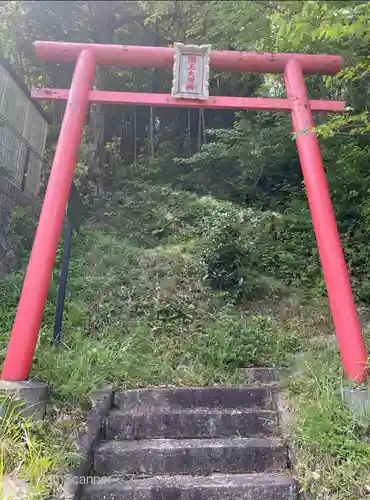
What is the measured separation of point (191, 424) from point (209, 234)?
177 inches

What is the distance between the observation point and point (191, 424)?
4562mm

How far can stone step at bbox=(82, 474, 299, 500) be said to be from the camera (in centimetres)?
367

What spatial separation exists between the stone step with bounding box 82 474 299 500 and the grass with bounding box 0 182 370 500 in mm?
201

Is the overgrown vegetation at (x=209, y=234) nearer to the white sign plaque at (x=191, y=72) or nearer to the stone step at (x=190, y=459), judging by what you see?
the stone step at (x=190, y=459)

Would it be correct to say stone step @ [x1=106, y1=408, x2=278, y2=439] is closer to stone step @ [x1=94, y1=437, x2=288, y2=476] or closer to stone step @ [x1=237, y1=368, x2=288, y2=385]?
stone step @ [x1=94, y1=437, x2=288, y2=476]

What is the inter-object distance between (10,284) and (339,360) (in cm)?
513

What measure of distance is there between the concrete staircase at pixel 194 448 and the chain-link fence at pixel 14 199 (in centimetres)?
447

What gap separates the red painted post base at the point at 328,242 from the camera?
15.6 ft

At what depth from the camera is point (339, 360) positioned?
5273 mm

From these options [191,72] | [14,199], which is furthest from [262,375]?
[14,199]

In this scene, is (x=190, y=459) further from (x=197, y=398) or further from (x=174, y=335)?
(x=174, y=335)

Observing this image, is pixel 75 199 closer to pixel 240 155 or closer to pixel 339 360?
pixel 339 360

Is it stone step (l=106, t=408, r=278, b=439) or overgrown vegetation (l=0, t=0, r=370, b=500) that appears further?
stone step (l=106, t=408, r=278, b=439)

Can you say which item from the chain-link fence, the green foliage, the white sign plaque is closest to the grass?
the green foliage
